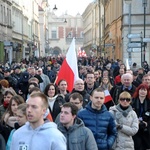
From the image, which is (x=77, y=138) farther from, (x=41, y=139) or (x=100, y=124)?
(x=41, y=139)

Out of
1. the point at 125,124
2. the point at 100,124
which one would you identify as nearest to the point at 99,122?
the point at 100,124

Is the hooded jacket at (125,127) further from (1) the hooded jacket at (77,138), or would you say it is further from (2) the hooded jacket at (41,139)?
(2) the hooded jacket at (41,139)

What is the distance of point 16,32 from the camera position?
58.2 metres

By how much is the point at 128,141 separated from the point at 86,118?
110 cm

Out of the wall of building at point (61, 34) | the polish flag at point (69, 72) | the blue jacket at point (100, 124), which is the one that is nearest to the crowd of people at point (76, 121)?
the blue jacket at point (100, 124)

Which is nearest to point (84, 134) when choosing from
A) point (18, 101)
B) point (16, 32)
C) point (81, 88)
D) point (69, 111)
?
point (69, 111)

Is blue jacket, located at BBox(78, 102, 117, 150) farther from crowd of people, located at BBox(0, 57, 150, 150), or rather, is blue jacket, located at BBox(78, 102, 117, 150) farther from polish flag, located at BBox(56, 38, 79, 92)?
polish flag, located at BBox(56, 38, 79, 92)

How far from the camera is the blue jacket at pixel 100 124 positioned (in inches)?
296

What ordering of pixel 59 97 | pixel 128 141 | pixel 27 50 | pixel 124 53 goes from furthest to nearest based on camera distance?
pixel 27 50
pixel 124 53
pixel 59 97
pixel 128 141

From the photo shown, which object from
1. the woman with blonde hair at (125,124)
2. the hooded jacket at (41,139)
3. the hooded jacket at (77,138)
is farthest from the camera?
the woman with blonde hair at (125,124)

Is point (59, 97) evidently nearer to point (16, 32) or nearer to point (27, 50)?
point (16, 32)

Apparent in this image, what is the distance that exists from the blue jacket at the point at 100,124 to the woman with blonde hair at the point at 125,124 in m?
0.56

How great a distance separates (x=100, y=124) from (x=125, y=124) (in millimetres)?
922

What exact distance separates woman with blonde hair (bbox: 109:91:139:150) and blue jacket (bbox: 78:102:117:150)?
559 millimetres
